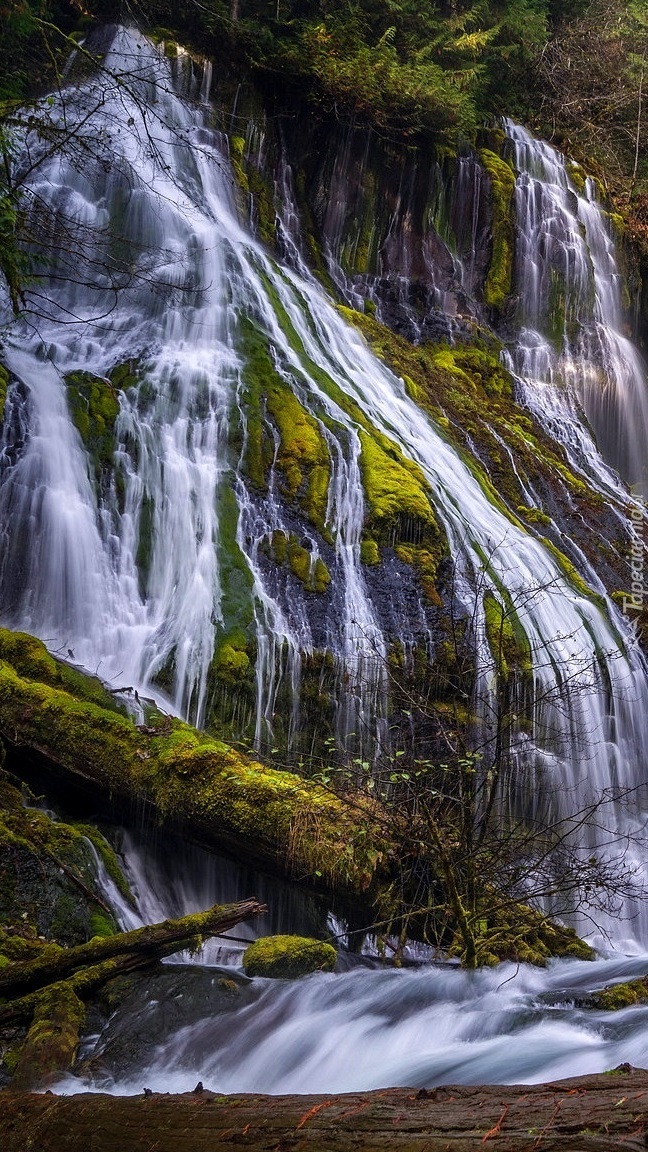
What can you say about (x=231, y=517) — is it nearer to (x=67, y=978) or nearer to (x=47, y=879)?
(x=47, y=879)

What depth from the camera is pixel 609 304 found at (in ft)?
60.1

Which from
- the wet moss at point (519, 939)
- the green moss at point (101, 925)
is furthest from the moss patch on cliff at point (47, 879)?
the wet moss at point (519, 939)

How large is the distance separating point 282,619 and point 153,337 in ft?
14.6

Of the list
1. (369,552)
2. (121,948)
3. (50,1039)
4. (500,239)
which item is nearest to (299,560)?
(369,552)

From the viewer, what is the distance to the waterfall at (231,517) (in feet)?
23.7

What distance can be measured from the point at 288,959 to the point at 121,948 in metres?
0.96

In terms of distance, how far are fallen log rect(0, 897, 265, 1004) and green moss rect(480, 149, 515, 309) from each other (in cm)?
1529

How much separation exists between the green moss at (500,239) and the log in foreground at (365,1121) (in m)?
16.9

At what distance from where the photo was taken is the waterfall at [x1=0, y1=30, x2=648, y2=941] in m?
7.23

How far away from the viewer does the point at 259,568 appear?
8031 mm

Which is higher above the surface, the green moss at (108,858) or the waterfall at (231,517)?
the waterfall at (231,517)

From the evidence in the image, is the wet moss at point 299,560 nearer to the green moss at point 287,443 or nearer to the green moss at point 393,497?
the green moss at point 287,443

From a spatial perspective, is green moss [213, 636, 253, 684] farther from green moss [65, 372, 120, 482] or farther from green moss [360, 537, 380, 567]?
green moss [65, 372, 120, 482]

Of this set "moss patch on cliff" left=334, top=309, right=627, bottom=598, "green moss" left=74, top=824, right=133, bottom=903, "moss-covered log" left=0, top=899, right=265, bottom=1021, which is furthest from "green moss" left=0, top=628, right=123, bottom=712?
"moss patch on cliff" left=334, top=309, right=627, bottom=598
